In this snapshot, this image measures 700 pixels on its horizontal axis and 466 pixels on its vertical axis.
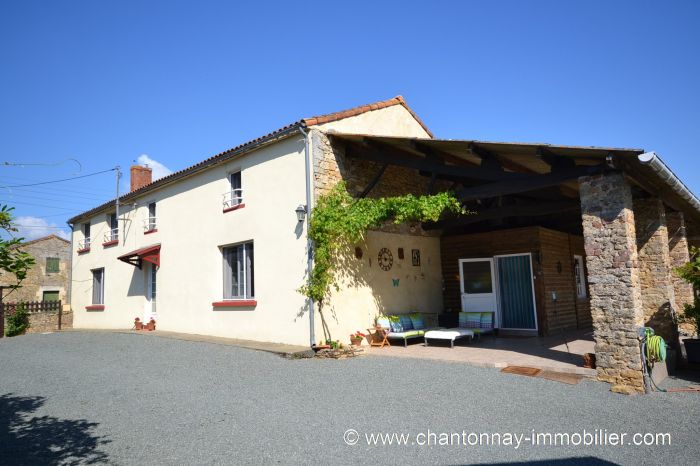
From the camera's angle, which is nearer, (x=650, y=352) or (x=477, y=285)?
(x=650, y=352)

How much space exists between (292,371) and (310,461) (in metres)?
3.58

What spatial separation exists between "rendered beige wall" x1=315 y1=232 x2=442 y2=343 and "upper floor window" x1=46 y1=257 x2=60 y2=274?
2449cm

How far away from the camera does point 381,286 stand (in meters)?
10.6

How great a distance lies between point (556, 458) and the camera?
12.5ft

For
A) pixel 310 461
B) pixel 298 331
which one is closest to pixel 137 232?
pixel 298 331

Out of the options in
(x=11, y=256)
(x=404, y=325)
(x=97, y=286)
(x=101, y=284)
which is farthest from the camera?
(x=97, y=286)

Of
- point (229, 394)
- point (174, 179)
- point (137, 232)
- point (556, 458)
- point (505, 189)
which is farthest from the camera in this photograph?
point (137, 232)

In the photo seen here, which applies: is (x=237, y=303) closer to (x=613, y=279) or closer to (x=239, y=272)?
(x=239, y=272)

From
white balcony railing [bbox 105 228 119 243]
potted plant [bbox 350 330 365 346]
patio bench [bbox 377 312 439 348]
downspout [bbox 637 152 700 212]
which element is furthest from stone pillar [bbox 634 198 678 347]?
white balcony railing [bbox 105 228 119 243]

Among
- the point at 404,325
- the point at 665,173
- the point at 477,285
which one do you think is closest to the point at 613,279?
the point at 665,173

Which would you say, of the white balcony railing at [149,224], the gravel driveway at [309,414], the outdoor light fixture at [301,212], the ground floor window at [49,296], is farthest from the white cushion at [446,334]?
the ground floor window at [49,296]

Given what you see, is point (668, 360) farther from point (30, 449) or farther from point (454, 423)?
point (30, 449)

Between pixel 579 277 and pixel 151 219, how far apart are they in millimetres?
13021

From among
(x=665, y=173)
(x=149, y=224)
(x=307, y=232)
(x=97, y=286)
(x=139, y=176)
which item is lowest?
(x=97, y=286)
